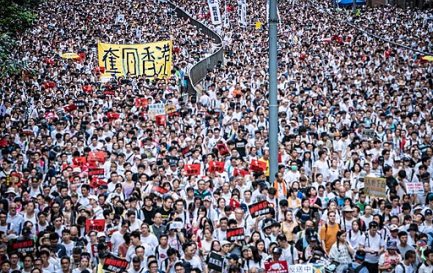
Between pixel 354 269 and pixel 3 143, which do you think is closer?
pixel 354 269

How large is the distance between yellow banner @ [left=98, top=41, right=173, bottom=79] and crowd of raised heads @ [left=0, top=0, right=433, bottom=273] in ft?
1.14

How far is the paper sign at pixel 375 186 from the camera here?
12102 millimetres

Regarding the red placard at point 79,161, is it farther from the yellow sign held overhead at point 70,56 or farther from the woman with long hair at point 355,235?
the yellow sign held overhead at point 70,56

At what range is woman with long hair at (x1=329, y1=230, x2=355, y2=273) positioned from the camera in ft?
34.1

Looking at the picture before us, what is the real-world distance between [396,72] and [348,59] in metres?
2.79

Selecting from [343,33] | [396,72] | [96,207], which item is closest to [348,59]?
[396,72]

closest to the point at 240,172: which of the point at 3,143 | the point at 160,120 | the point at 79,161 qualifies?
the point at 79,161

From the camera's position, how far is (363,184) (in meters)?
13.0

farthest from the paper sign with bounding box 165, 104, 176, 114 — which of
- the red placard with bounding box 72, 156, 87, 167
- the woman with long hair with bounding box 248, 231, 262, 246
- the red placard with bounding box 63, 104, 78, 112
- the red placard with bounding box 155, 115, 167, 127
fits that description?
the woman with long hair with bounding box 248, 231, 262, 246

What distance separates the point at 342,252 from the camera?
10.4m

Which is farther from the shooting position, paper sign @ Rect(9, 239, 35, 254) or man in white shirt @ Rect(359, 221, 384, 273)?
paper sign @ Rect(9, 239, 35, 254)

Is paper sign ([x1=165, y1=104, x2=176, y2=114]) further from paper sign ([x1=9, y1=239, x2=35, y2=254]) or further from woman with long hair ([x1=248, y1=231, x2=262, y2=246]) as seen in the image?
woman with long hair ([x1=248, y1=231, x2=262, y2=246])

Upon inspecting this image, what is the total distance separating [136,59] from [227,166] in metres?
9.82

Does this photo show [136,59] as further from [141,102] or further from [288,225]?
[288,225]
